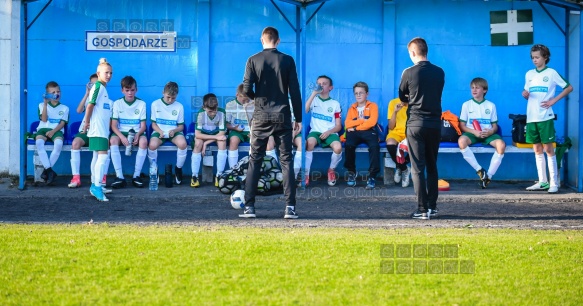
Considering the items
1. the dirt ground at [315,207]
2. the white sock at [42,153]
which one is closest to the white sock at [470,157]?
the dirt ground at [315,207]

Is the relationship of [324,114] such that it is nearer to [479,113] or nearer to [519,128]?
[479,113]

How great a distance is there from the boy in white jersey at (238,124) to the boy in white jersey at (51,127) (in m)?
2.63

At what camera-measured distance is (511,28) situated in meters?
15.2

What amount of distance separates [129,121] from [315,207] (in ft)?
13.7

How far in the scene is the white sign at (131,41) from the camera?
1494cm

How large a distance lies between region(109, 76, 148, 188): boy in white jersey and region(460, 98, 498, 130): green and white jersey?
5.11m

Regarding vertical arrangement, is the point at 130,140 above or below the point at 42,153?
above

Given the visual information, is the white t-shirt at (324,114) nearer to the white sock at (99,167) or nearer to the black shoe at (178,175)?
the black shoe at (178,175)

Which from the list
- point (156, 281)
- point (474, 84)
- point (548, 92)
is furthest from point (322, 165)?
point (156, 281)

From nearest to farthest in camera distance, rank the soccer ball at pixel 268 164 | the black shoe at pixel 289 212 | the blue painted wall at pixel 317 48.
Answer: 1. the black shoe at pixel 289 212
2. the soccer ball at pixel 268 164
3. the blue painted wall at pixel 317 48

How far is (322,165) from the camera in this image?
49.9ft

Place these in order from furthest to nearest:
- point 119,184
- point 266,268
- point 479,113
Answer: point 479,113 → point 119,184 → point 266,268

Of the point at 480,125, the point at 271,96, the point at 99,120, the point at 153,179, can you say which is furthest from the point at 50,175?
the point at 480,125

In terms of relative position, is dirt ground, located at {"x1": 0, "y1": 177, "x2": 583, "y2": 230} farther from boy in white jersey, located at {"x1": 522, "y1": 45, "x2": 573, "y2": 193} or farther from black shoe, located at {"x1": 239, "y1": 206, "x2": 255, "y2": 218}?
boy in white jersey, located at {"x1": 522, "y1": 45, "x2": 573, "y2": 193}
